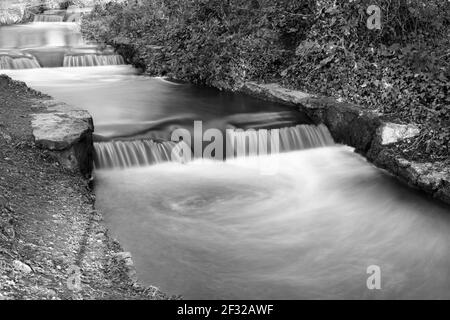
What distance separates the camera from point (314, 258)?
6129mm

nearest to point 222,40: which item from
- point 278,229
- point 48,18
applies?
point 278,229

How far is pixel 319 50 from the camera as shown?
11359mm

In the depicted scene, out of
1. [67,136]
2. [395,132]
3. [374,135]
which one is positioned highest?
[67,136]

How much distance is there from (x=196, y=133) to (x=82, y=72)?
24.4 ft

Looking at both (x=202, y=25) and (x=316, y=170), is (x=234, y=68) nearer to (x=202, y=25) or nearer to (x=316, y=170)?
(x=202, y=25)

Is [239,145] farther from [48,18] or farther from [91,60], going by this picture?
[48,18]

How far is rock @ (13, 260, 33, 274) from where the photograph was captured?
159 inches

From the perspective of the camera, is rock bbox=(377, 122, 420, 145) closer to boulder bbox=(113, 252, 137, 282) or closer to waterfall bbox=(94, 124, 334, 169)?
waterfall bbox=(94, 124, 334, 169)

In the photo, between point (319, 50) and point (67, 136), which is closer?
point (67, 136)

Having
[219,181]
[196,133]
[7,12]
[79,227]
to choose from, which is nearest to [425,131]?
[219,181]

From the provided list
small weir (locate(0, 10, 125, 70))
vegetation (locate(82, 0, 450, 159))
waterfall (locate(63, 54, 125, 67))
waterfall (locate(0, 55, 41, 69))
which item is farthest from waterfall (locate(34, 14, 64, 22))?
waterfall (locate(0, 55, 41, 69))

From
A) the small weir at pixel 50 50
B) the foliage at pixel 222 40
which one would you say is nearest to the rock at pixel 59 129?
the foliage at pixel 222 40

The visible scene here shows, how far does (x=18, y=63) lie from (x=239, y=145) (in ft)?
32.2

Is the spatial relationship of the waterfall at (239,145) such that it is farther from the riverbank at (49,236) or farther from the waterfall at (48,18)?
the waterfall at (48,18)
